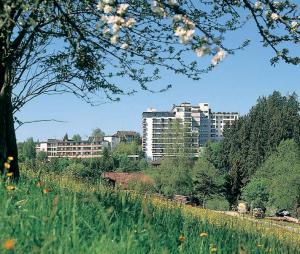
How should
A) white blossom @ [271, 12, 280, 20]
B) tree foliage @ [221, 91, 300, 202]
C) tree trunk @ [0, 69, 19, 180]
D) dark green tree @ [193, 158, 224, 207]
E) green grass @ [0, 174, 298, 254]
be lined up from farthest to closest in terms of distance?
1. tree foliage @ [221, 91, 300, 202]
2. dark green tree @ [193, 158, 224, 207]
3. tree trunk @ [0, 69, 19, 180]
4. white blossom @ [271, 12, 280, 20]
5. green grass @ [0, 174, 298, 254]

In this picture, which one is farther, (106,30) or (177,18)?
(106,30)

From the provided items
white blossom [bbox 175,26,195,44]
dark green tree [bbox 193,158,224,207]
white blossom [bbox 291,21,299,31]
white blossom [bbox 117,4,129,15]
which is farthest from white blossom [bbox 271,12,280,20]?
dark green tree [bbox 193,158,224,207]

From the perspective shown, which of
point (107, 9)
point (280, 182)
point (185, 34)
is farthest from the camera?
point (280, 182)

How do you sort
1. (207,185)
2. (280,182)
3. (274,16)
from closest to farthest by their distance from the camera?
1. (274,16)
2. (280,182)
3. (207,185)

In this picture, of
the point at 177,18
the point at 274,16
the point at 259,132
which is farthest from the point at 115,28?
the point at 259,132

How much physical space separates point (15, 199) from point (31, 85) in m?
7.72

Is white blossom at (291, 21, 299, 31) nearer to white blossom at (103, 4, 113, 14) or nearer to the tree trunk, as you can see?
white blossom at (103, 4, 113, 14)

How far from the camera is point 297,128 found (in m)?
99.8

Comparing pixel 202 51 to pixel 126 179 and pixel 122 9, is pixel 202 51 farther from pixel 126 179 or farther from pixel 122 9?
pixel 126 179

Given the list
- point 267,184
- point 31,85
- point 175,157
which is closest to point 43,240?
point 31,85

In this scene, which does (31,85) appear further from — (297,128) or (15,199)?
(297,128)

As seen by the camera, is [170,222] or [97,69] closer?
[170,222]

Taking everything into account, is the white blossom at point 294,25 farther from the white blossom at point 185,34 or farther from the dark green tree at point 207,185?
the dark green tree at point 207,185

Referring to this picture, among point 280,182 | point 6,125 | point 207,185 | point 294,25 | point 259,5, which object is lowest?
point 207,185
